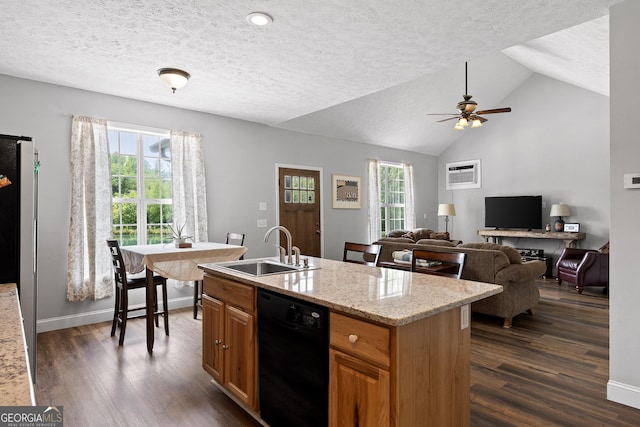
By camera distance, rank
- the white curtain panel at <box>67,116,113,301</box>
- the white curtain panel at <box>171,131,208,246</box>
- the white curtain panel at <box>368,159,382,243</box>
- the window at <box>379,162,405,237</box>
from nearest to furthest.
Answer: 1. the white curtain panel at <box>67,116,113,301</box>
2. the white curtain panel at <box>171,131,208,246</box>
3. the white curtain panel at <box>368,159,382,243</box>
4. the window at <box>379,162,405,237</box>

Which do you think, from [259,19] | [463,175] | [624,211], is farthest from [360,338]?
[463,175]

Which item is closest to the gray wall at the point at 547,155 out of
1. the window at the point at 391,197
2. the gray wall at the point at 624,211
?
the window at the point at 391,197

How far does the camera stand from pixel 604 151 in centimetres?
638

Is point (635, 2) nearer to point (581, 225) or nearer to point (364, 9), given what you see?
point (364, 9)

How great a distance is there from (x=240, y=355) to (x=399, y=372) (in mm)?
1169

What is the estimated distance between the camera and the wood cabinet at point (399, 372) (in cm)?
139

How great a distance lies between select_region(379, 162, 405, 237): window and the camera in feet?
25.6

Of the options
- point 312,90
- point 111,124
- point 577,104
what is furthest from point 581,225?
point 111,124

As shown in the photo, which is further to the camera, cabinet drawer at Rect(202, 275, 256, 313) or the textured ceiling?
the textured ceiling

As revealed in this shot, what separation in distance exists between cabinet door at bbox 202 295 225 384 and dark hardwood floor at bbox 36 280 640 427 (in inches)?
7.7

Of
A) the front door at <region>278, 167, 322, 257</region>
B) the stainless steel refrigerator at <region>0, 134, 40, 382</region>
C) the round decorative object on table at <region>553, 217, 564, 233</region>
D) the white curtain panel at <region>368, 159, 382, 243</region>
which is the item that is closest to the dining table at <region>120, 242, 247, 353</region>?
the stainless steel refrigerator at <region>0, 134, 40, 382</region>

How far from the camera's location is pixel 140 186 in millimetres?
4555

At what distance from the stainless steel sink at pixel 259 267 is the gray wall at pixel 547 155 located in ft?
20.9

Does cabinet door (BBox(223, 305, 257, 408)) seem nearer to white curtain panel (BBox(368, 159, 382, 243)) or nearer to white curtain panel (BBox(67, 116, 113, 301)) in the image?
white curtain panel (BBox(67, 116, 113, 301))
